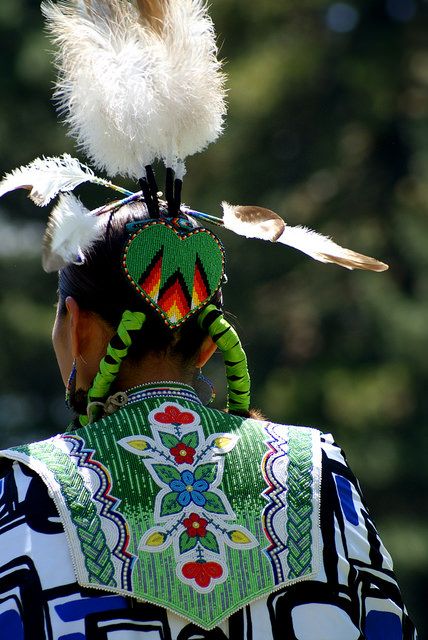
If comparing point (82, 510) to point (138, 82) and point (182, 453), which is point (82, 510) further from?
point (138, 82)

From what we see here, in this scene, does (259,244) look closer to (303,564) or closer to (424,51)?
(424,51)

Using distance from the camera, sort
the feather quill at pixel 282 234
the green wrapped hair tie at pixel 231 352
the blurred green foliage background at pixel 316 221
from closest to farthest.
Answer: the green wrapped hair tie at pixel 231 352 → the feather quill at pixel 282 234 → the blurred green foliage background at pixel 316 221

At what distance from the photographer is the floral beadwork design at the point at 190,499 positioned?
72.8 inches

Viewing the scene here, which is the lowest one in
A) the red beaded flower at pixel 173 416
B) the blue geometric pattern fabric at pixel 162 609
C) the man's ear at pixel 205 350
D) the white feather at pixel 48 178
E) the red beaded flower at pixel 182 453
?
the blue geometric pattern fabric at pixel 162 609

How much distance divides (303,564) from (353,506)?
0.55 feet

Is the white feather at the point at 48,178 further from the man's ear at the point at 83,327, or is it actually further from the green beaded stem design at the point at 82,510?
the green beaded stem design at the point at 82,510

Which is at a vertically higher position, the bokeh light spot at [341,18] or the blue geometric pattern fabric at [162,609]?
the bokeh light spot at [341,18]

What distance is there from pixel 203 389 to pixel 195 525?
1.22ft

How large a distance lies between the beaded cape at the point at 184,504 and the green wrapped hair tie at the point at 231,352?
0.16 metres

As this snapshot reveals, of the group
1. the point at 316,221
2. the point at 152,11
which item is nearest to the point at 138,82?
the point at 152,11

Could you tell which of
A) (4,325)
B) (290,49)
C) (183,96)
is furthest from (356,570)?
(290,49)

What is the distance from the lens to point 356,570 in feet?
6.37

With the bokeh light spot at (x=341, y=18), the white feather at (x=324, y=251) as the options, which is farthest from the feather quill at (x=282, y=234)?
the bokeh light spot at (x=341, y=18)

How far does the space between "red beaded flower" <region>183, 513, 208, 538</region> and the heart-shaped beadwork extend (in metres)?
0.36
